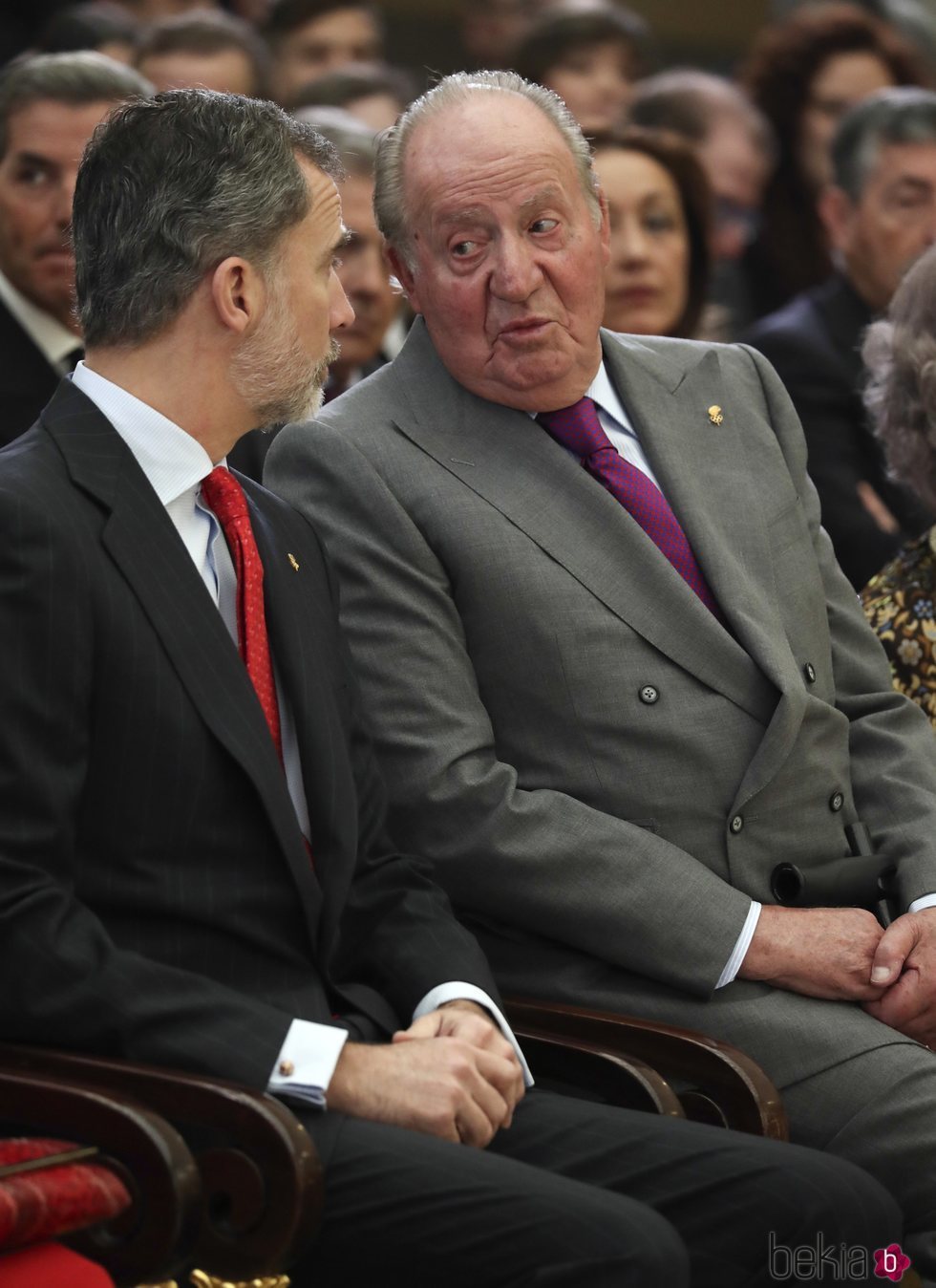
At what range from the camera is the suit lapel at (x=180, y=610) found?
2.14 metres

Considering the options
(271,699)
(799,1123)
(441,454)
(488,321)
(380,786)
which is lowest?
(799,1123)

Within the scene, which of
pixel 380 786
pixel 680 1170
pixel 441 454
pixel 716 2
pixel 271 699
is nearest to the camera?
pixel 680 1170

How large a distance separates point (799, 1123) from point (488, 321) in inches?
49.4

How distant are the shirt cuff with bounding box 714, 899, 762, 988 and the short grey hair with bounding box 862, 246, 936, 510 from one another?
107cm

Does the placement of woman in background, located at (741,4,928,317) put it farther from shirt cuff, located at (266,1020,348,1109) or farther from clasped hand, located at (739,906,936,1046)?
shirt cuff, located at (266,1020,348,1109)

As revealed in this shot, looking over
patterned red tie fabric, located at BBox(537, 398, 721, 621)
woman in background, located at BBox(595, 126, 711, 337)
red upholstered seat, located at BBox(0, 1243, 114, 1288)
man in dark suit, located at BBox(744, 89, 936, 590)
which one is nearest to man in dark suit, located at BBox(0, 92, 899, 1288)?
red upholstered seat, located at BBox(0, 1243, 114, 1288)

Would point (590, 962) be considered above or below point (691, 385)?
below

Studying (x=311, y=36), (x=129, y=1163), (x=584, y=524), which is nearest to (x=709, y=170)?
(x=311, y=36)

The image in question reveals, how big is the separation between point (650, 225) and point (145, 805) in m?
2.85

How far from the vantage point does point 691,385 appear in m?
2.98

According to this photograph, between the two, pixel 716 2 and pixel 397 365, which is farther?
pixel 716 2

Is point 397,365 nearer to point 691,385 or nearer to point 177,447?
point 691,385

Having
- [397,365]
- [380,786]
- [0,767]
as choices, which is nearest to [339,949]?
[380,786]

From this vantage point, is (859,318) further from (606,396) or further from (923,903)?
(923,903)
